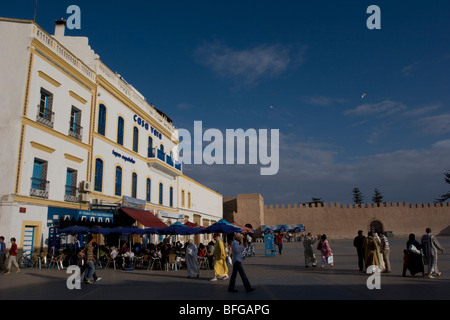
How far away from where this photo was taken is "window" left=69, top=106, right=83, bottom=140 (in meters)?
18.7

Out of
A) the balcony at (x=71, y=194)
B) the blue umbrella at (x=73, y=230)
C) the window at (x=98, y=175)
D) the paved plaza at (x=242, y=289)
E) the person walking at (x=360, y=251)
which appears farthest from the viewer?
the window at (x=98, y=175)

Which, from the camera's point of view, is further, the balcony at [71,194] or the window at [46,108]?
the balcony at [71,194]

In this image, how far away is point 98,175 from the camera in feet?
66.9

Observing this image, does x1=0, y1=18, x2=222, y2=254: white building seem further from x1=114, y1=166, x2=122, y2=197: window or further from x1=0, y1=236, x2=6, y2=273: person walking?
x1=0, y1=236, x2=6, y2=273: person walking

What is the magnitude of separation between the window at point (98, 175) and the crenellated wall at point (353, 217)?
39.3 meters

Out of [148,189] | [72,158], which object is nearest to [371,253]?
[72,158]

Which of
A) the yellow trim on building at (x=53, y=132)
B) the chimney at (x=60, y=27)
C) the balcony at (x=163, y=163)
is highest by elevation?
the chimney at (x=60, y=27)

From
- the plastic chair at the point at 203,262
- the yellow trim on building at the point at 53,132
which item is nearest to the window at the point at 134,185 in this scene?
the yellow trim on building at the point at 53,132

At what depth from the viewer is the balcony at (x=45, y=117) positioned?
16375 mm

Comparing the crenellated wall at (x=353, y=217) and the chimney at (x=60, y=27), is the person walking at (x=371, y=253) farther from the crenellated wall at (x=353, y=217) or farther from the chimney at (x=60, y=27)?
the crenellated wall at (x=353, y=217)

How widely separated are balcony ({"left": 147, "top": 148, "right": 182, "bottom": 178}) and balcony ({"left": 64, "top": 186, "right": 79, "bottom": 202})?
8327 millimetres

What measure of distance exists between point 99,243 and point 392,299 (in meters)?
15.9

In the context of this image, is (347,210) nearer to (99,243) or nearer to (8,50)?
(99,243)

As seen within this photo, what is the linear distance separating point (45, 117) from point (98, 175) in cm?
472
